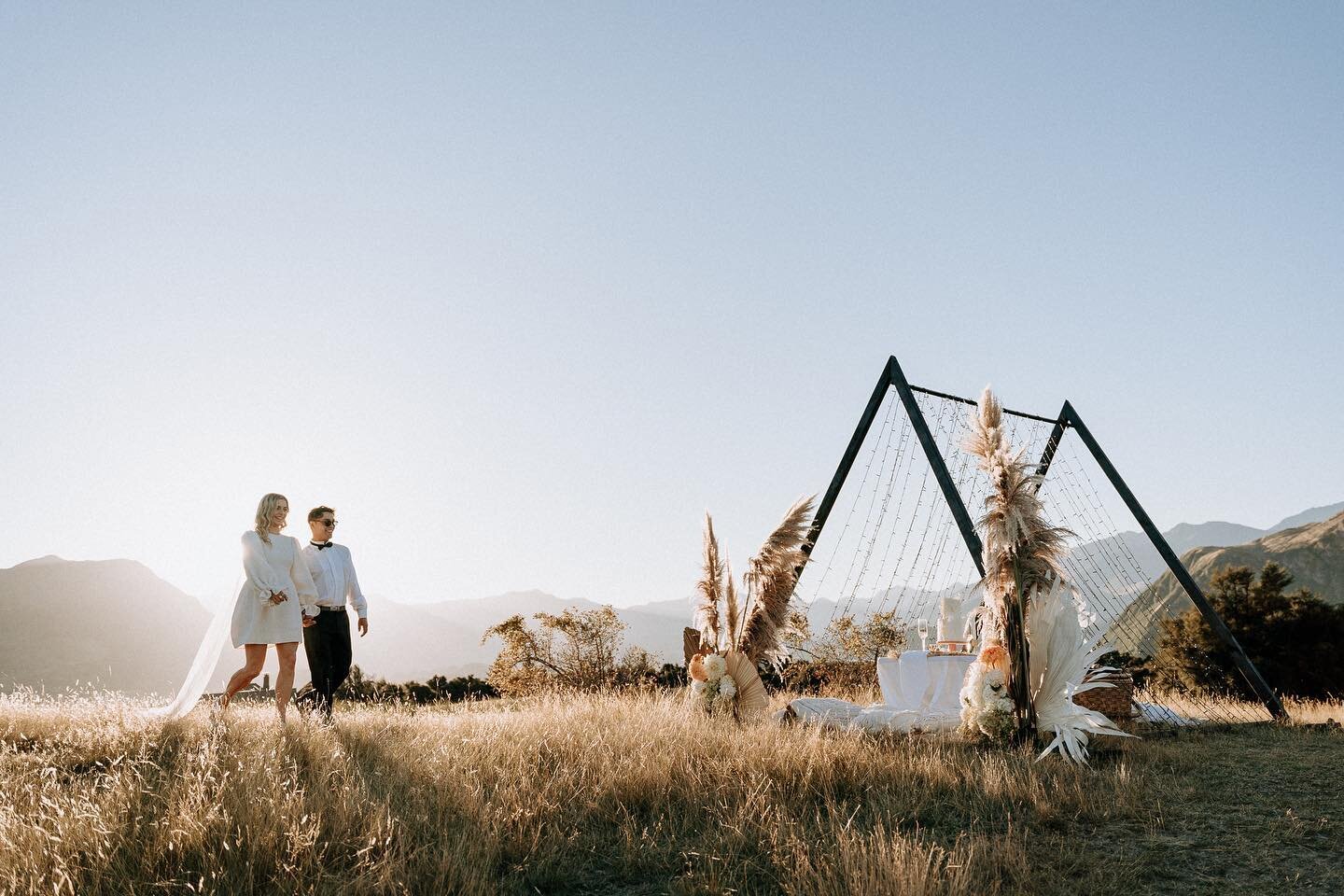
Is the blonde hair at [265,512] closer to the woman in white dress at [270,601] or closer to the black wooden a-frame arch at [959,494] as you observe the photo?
the woman in white dress at [270,601]

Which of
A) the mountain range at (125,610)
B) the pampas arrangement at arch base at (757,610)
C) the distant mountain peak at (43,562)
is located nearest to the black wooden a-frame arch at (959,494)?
the pampas arrangement at arch base at (757,610)

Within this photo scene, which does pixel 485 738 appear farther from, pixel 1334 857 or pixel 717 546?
pixel 1334 857

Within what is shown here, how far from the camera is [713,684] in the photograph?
23.1 feet

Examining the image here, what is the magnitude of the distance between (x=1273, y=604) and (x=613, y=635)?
14.6 meters

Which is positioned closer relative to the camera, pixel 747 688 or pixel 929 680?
pixel 747 688

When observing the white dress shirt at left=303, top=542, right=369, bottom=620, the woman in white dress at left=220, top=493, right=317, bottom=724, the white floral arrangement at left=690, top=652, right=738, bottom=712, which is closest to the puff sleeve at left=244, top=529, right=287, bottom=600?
the woman in white dress at left=220, top=493, right=317, bottom=724

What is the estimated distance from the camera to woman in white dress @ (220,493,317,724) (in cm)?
634

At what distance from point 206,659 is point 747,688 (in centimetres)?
448

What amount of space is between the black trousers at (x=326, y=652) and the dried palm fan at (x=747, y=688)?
3.29 m

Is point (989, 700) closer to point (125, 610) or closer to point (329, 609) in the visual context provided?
point (329, 609)

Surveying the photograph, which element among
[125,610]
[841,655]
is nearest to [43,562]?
[125,610]

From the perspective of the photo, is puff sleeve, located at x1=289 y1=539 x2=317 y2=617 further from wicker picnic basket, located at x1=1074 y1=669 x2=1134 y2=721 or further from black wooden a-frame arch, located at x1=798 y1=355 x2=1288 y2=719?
wicker picnic basket, located at x1=1074 y1=669 x2=1134 y2=721

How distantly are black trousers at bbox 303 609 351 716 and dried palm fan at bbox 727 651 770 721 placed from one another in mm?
3295

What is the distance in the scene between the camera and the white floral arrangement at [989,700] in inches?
240
